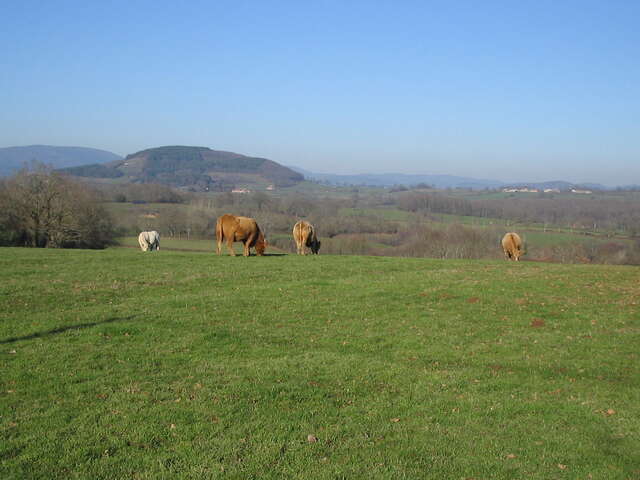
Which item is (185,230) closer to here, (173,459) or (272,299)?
(272,299)

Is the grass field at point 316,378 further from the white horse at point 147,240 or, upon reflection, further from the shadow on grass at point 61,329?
the white horse at point 147,240

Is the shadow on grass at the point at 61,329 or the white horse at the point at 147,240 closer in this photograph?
the shadow on grass at the point at 61,329

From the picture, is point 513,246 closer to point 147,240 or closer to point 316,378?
point 147,240

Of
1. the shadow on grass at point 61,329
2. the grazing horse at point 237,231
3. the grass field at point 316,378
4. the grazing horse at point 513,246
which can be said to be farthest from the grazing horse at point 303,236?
the shadow on grass at point 61,329

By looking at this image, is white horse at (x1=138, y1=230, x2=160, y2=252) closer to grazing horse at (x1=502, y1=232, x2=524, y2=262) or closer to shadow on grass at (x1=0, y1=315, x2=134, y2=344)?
grazing horse at (x1=502, y1=232, x2=524, y2=262)

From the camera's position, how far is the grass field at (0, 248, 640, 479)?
7.29 metres

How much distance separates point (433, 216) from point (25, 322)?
139 metres

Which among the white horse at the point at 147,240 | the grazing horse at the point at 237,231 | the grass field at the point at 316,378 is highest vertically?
the grazing horse at the point at 237,231

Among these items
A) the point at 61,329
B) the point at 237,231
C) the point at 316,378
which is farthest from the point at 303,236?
the point at 316,378

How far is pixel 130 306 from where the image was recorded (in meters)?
16.0

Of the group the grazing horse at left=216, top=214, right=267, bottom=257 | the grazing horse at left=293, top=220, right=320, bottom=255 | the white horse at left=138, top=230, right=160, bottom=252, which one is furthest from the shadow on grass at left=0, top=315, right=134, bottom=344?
the white horse at left=138, top=230, right=160, bottom=252

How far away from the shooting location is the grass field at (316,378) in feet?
23.9

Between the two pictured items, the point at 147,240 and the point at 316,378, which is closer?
the point at 316,378

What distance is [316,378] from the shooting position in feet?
34.7
